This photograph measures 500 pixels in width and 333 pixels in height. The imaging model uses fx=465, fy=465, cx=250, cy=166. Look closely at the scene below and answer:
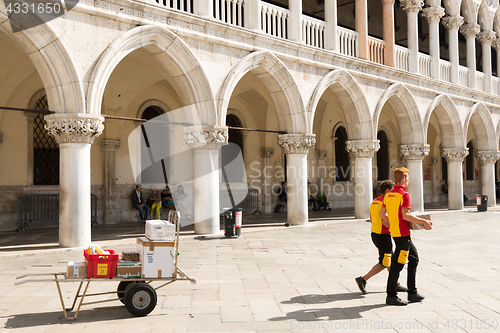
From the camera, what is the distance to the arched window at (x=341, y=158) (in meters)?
20.3

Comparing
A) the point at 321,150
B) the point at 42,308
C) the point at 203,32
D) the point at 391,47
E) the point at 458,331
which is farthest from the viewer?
the point at 321,150

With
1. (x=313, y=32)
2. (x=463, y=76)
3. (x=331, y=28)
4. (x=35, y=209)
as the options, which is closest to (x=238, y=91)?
(x=313, y=32)

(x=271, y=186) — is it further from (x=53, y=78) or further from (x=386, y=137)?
(x=53, y=78)

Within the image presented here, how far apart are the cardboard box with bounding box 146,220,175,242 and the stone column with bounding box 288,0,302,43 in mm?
8957

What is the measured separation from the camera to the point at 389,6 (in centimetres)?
1500

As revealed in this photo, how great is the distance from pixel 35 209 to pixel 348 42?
1013cm

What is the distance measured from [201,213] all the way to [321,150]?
10021 mm

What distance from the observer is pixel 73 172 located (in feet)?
28.1

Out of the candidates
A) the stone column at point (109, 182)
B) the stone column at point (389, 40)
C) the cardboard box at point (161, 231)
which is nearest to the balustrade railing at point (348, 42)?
the stone column at point (389, 40)

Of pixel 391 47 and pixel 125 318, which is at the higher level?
pixel 391 47

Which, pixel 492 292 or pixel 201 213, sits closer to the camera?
pixel 492 292

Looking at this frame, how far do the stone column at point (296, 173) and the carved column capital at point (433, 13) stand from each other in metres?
8.10

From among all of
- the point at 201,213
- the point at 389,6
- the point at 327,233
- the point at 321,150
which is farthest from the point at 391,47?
the point at 201,213

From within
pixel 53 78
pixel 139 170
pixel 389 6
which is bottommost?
pixel 139 170
